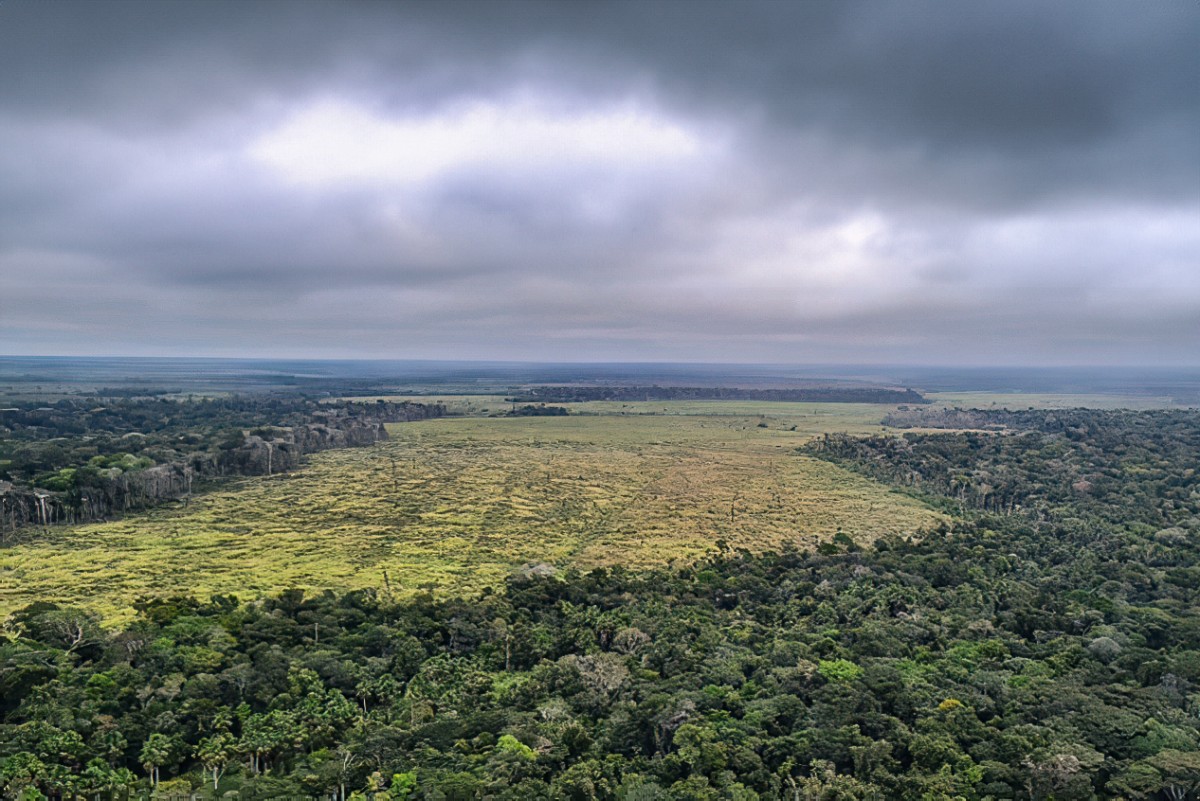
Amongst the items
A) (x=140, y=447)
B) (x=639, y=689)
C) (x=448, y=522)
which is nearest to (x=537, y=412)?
(x=140, y=447)

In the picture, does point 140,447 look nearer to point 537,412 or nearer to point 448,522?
point 448,522

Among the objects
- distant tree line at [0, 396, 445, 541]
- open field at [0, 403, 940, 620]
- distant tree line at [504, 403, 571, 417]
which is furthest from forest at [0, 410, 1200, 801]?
distant tree line at [504, 403, 571, 417]

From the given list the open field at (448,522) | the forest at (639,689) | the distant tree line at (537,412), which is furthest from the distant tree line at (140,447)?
the forest at (639,689)

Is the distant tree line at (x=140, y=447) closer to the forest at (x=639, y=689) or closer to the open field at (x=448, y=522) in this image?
the open field at (x=448, y=522)

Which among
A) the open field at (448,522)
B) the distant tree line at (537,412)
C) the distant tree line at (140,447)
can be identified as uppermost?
the distant tree line at (537,412)

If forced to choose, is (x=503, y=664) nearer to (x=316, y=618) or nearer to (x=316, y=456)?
(x=316, y=618)

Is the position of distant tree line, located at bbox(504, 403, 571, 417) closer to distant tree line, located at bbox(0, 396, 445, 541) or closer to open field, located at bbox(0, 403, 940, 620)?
distant tree line, located at bbox(0, 396, 445, 541)
